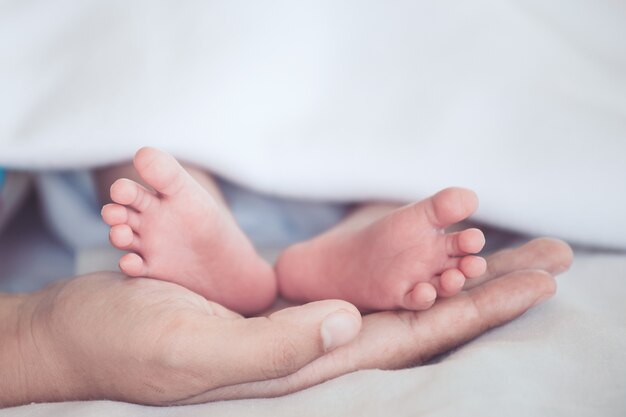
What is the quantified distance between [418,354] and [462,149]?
31 centimetres

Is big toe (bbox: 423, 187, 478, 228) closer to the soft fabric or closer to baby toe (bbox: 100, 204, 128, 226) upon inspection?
baby toe (bbox: 100, 204, 128, 226)

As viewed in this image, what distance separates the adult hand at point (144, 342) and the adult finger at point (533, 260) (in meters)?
0.20

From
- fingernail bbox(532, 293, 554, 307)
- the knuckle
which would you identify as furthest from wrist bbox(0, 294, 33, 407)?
fingernail bbox(532, 293, 554, 307)

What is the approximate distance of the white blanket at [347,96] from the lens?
793 mm

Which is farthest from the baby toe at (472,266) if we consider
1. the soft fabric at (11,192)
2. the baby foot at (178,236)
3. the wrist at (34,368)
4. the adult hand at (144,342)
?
the soft fabric at (11,192)

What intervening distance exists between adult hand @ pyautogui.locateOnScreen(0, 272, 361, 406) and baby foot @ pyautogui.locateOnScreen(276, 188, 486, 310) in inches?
3.9

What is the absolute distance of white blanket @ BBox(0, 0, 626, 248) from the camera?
793 millimetres

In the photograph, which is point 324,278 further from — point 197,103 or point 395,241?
point 197,103

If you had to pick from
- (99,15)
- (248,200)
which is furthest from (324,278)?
(99,15)

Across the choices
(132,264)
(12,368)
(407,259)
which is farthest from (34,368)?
(407,259)

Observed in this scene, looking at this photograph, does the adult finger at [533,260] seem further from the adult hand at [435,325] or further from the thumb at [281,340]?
the thumb at [281,340]

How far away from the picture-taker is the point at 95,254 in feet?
2.71

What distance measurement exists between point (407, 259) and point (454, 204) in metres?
0.07

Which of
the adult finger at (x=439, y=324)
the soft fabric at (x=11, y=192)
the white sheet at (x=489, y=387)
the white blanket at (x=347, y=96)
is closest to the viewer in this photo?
the white sheet at (x=489, y=387)
